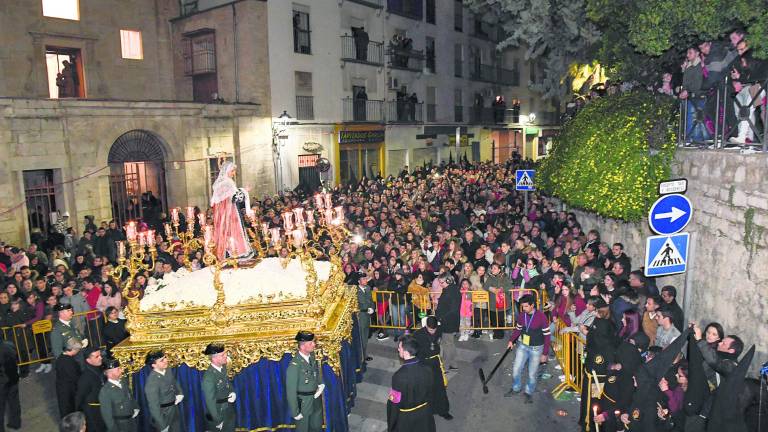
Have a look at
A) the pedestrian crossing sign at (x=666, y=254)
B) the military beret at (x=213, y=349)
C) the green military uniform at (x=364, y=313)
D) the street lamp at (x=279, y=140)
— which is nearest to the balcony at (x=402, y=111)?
the street lamp at (x=279, y=140)

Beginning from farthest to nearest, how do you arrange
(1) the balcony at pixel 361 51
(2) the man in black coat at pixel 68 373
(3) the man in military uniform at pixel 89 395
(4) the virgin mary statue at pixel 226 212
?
1. (1) the balcony at pixel 361 51
2. (4) the virgin mary statue at pixel 226 212
3. (2) the man in black coat at pixel 68 373
4. (3) the man in military uniform at pixel 89 395

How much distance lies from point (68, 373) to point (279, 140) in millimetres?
18774

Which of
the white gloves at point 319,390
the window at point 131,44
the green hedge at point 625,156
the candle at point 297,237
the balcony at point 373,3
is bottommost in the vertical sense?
the white gloves at point 319,390

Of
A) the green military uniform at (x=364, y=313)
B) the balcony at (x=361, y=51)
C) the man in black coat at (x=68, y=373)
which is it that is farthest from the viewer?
the balcony at (x=361, y=51)

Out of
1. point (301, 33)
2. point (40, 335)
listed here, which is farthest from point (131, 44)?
point (40, 335)

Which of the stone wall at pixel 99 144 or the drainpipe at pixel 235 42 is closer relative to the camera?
the stone wall at pixel 99 144

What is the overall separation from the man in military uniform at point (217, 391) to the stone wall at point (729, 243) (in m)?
6.07

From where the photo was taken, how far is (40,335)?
10.9 m

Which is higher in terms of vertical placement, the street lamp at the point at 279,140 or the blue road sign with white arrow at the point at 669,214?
the street lamp at the point at 279,140

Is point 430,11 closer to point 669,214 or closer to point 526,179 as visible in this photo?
point 526,179

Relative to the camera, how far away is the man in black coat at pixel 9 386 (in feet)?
26.7

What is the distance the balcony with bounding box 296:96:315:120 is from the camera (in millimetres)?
26969

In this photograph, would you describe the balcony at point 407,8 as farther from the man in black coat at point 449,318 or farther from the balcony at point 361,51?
the man in black coat at point 449,318

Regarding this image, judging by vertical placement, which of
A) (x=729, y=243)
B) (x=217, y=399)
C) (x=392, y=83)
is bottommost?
(x=217, y=399)
